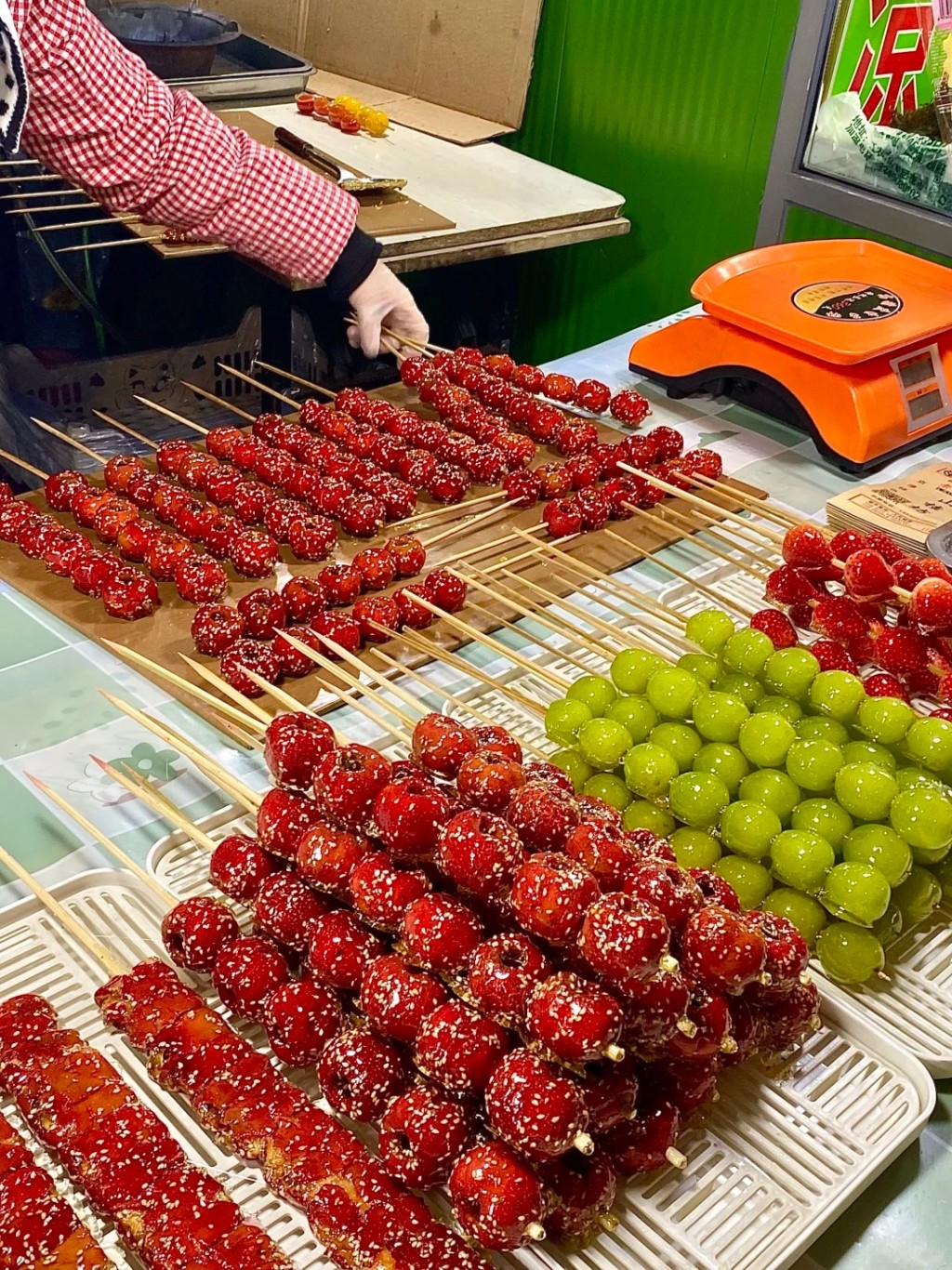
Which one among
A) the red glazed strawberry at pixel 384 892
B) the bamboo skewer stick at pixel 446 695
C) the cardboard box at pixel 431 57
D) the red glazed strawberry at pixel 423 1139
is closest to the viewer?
the red glazed strawberry at pixel 423 1139

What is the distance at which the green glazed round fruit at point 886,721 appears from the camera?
202 centimetres

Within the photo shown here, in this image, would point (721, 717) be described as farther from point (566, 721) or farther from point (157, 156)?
point (157, 156)

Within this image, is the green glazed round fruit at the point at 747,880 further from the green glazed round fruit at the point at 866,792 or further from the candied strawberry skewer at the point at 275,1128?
the candied strawberry skewer at the point at 275,1128

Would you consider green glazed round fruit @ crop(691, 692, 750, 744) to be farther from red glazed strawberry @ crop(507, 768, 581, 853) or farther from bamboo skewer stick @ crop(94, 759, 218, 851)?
bamboo skewer stick @ crop(94, 759, 218, 851)

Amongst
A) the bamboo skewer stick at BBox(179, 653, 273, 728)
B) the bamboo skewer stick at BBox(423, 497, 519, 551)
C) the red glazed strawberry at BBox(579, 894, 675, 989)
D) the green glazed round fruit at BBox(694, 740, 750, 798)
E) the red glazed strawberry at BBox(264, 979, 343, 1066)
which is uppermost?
the red glazed strawberry at BBox(579, 894, 675, 989)

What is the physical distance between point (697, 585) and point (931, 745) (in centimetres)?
91

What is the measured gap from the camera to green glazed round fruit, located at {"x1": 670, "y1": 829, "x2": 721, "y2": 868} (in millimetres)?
1904

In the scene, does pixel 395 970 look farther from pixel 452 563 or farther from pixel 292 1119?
pixel 452 563

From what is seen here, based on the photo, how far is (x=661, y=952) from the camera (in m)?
1.37

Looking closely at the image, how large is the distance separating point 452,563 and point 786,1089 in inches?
62.0

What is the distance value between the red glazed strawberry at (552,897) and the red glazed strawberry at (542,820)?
11 cm

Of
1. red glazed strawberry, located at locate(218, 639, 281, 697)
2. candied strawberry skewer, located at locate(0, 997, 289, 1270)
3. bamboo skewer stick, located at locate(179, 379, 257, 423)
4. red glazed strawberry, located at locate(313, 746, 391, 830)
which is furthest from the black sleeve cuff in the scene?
candied strawberry skewer, located at locate(0, 997, 289, 1270)

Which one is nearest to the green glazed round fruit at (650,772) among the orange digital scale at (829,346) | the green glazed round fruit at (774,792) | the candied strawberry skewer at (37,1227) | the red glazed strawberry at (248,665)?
the green glazed round fruit at (774,792)

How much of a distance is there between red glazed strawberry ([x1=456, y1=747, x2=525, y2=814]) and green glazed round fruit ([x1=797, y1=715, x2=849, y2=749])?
0.58 metres
